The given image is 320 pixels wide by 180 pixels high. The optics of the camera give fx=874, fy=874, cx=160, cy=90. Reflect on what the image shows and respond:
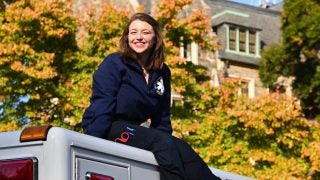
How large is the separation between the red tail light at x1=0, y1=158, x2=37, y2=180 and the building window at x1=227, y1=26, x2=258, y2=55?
36.1 metres

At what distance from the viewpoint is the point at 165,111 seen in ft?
20.5

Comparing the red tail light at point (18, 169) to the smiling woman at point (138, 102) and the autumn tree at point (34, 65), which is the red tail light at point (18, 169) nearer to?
the smiling woman at point (138, 102)

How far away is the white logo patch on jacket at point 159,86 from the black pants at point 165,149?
1.06 feet

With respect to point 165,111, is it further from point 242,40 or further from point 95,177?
point 242,40

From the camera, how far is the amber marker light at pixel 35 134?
4.91 m

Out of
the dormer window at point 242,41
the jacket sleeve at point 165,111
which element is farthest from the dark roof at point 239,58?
the jacket sleeve at point 165,111

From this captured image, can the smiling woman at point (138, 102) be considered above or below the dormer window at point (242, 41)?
below

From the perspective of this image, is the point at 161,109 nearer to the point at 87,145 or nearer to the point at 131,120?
the point at 131,120

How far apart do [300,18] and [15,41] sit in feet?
40.2

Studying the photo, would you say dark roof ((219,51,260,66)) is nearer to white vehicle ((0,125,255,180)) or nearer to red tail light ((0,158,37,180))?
white vehicle ((0,125,255,180))

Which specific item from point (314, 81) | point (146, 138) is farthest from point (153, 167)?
point (314, 81)

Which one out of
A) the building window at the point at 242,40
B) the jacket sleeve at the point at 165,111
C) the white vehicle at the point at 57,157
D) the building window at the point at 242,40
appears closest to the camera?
the white vehicle at the point at 57,157

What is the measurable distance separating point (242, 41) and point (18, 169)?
37.5m

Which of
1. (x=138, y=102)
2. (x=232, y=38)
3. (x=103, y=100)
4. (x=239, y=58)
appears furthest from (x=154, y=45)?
(x=232, y=38)
